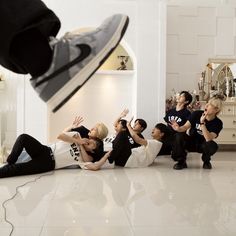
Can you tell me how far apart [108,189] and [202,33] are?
13.5ft

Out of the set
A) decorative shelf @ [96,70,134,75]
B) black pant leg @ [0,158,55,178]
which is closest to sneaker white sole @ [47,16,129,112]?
black pant leg @ [0,158,55,178]

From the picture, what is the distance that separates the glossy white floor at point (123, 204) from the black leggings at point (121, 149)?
0.80 ft

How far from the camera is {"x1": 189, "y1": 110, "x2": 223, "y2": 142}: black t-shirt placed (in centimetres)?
412

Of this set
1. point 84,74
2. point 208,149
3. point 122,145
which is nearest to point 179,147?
point 208,149

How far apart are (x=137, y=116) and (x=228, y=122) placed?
4.67 ft

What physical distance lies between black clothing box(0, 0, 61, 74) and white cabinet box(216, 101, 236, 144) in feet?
16.6

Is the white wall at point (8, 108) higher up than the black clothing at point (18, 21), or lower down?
lower down

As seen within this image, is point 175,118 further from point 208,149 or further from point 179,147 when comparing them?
point 208,149

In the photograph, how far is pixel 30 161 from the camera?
3.68 meters

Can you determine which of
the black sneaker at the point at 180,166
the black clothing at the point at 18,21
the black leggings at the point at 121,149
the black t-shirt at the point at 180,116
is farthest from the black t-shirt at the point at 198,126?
the black clothing at the point at 18,21

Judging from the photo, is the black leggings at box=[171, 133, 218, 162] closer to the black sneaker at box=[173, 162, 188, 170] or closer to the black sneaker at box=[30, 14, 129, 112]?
the black sneaker at box=[173, 162, 188, 170]

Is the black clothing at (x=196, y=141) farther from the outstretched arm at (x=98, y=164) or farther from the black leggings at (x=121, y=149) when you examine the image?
the outstretched arm at (x=98, y=164)

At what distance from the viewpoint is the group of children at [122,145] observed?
3.68 m

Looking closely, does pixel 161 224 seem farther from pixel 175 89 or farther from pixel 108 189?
pixel 175 89
